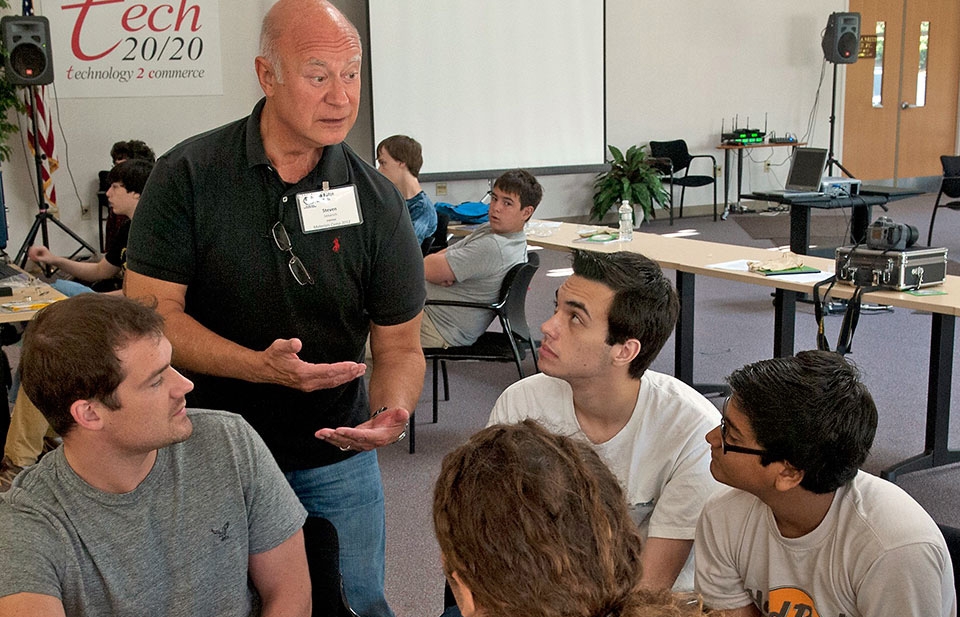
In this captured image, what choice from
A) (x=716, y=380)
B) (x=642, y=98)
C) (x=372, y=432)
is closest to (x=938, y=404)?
(x=716, y=380)

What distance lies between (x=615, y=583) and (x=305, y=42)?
4.02 ft

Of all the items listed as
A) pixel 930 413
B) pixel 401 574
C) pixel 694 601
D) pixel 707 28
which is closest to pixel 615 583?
pixel 694 601

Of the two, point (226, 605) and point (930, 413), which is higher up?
point (226, 605)

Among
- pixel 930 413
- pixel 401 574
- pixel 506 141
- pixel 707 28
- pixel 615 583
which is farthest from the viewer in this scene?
pixel 707 28

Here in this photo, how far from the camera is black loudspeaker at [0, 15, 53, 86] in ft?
22.8

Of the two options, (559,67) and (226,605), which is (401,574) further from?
(559,67)

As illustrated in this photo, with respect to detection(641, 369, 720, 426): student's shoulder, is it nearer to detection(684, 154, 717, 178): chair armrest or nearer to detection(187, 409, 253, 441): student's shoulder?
detection(187, 409, 253, 441): student's shoulder

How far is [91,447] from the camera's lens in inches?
60.5

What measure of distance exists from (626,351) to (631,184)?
838 centimetres

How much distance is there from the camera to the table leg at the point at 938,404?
144 inches

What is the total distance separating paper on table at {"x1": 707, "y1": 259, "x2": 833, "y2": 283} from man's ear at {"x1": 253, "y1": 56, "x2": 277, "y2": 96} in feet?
8.88

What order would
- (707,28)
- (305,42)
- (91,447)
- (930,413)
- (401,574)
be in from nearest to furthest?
(91,447)
(305,42)
(401,574)
(930,413)
(707,28)

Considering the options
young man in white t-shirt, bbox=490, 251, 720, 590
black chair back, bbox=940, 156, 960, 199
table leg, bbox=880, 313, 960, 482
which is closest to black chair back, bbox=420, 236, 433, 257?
table leg, bbox=880, 313, 960, 482

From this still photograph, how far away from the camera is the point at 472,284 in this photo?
4.32m
